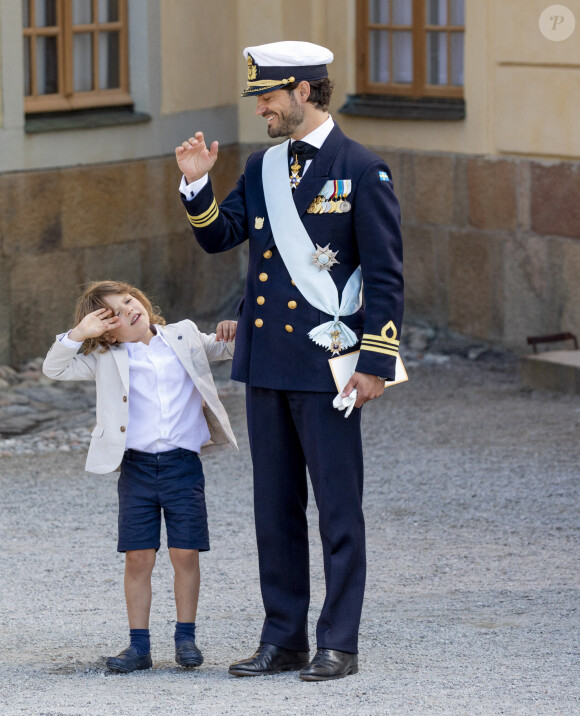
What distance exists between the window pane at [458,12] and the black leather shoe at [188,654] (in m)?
7.18

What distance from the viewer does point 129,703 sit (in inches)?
158

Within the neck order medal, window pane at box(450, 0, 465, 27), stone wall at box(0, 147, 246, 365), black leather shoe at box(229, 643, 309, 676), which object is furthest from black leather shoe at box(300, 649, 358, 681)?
window pane at box(450, 0, 465, 27)

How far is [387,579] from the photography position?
5.76 m

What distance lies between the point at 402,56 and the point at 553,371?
3.12m

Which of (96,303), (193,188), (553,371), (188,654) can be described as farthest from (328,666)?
(553,371)

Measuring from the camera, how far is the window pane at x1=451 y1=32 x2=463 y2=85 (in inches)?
426

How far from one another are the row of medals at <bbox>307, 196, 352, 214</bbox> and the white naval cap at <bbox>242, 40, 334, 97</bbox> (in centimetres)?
34

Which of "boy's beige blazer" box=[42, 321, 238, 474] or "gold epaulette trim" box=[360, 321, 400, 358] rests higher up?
"gold epaulette trim" box=[360, 321, 400, 358]

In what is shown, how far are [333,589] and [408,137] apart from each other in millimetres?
6996

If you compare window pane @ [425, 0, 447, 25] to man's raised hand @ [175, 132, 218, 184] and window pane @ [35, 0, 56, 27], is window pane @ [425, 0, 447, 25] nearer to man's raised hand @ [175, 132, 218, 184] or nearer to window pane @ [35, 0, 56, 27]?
window pane @ [35, 0, 56, 27]

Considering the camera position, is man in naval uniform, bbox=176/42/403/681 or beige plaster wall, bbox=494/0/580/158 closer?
man in naval uniform, bbox=176/42/403/681

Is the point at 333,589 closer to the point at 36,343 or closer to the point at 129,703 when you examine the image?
the point at 129,703

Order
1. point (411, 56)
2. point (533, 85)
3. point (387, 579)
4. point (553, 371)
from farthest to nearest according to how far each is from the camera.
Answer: point (411, 56) → point (533, 85) → point (553, 371) → point (387, 579)

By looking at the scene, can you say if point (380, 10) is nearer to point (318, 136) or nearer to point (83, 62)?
point (83, 62)
